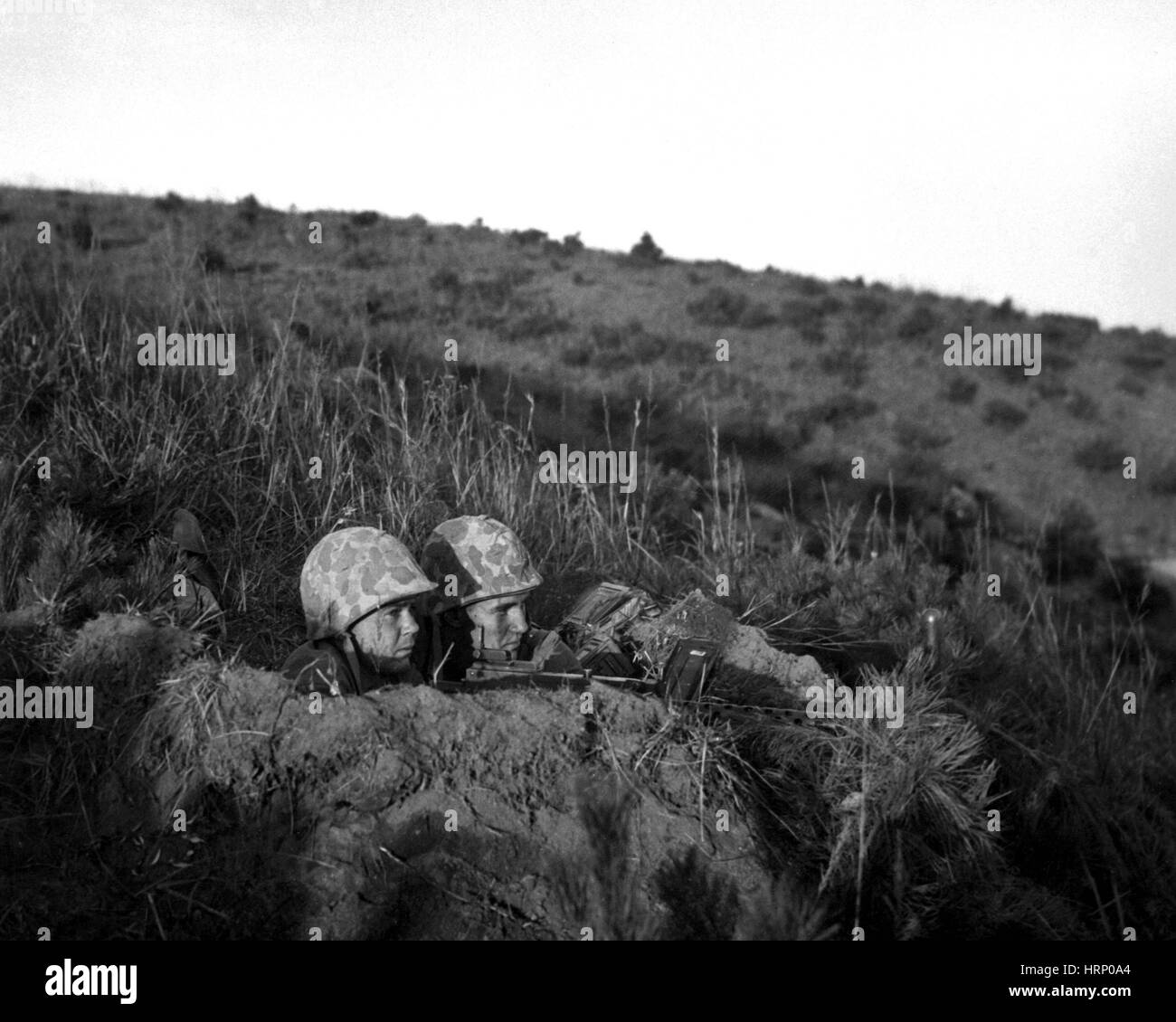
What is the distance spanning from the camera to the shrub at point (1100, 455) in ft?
53.6

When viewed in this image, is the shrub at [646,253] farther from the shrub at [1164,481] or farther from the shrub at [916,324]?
the shrub at [1164,481]

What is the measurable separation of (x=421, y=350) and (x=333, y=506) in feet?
26.1

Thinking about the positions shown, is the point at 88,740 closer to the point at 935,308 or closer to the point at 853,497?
the point at 853,497

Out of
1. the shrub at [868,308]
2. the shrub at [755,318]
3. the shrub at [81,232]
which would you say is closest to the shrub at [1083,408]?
the shrub at [868,308]

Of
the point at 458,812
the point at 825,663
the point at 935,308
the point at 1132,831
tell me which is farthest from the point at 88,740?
the point at 935,308

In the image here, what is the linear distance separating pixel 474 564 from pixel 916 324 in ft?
62.9

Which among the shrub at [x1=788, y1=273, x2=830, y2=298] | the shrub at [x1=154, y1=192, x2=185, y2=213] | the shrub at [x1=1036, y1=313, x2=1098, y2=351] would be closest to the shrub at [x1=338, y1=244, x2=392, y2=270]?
the shrub at [x1=154, y1=192, x2=185, y2=213]

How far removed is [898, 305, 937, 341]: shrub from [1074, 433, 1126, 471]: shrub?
5692 millimetres

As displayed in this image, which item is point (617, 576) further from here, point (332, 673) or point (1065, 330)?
point (1065, 330)

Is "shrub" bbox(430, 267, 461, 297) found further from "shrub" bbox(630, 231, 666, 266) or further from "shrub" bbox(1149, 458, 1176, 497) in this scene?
"shrub" bbox(1149, 458, 1176, 497)

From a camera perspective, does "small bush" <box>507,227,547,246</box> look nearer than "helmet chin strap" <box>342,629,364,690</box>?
No

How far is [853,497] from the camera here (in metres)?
14.3

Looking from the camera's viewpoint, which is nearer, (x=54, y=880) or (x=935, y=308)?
(x=54, y=880)

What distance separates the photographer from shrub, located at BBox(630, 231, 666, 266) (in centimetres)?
2667
